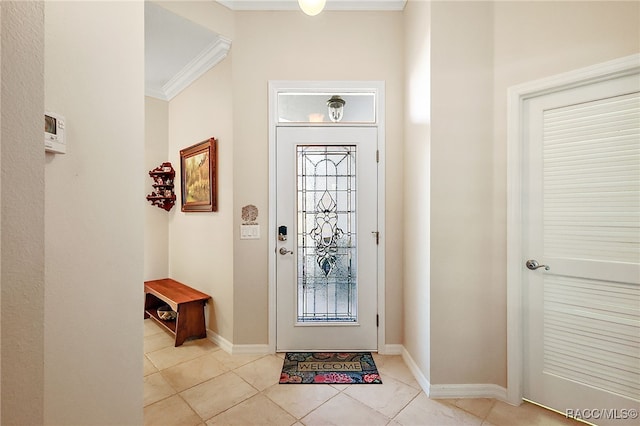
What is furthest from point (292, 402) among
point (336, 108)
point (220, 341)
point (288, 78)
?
point (288, 78)

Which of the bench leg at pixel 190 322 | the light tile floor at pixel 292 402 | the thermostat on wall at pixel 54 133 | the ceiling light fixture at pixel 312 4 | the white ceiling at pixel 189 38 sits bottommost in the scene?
the light tile floor at pixel 292 402

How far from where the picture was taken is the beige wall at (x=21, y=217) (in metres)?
0.57

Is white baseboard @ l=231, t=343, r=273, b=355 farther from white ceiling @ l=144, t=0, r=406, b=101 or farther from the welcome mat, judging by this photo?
white ceiling @ l=144, t=0, r=406, b=101

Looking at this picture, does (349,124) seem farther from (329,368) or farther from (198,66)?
(329,368)

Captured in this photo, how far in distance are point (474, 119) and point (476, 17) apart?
674mm

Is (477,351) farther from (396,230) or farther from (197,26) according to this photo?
(197,26)

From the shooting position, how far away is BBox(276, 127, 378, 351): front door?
2.48 metres

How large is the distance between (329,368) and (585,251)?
1.88 m

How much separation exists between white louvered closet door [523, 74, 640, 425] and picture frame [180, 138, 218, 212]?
8.26 ft

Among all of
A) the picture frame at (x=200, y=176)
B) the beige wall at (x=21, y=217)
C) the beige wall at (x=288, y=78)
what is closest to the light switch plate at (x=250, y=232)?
the beige wall at (x=288, y=78)

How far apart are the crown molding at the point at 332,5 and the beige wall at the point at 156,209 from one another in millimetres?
1683

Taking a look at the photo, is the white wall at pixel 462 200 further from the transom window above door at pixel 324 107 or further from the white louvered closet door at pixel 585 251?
the transom window above door at pixel 324 107

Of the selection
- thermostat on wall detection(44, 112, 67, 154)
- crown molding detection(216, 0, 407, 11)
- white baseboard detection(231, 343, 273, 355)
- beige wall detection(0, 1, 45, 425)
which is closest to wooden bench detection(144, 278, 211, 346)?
white baseboard detection(231, 343, 273, 355)

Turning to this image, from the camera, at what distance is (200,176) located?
2.92m
